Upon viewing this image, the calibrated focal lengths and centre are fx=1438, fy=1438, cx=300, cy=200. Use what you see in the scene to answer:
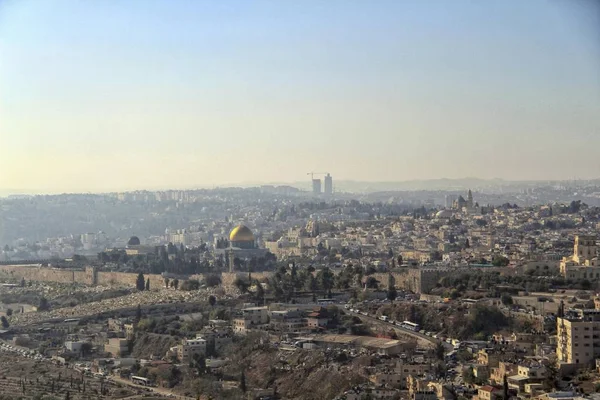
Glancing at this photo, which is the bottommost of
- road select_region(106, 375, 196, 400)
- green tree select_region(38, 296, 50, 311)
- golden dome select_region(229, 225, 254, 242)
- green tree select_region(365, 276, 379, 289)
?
road select_region(106, 375, 196, 400)

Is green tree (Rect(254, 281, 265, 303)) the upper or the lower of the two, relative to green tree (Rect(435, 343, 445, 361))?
upper

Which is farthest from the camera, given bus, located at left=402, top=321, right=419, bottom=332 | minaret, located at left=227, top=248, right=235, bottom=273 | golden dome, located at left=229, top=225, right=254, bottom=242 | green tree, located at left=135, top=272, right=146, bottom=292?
golden dome, located at left=229, top=225, right=254, bottom=242

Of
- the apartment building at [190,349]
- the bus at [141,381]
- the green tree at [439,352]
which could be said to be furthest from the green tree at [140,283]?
the green tree at [439,352]

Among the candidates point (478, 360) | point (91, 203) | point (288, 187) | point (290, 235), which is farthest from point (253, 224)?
point (478, 360)

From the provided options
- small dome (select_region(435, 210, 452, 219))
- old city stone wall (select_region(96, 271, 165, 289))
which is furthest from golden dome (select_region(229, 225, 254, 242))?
small dome (select_region(435, 210, 452, 219))

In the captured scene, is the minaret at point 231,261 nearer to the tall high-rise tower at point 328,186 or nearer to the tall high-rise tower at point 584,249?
the tall high-rise tower at point 584,249

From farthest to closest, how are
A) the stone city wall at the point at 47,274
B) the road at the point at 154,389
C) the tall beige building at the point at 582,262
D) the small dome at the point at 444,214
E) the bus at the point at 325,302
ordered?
the small dome at the point at 444,214 → the stone city wall at the point at 47,274 → the tall beige building at the point at 582,262 → the bus at the point at 325,302 → the road at the point at 154,389

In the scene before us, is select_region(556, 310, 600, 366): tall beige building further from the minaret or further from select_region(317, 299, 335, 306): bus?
the minaret

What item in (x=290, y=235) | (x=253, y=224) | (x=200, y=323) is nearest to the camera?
(x=200, y=323)

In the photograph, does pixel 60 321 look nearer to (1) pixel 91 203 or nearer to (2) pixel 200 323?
(2) pixel 200 323
